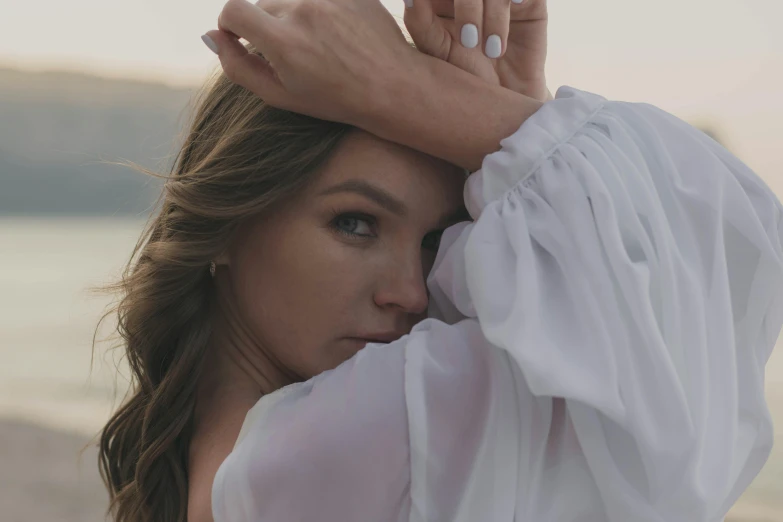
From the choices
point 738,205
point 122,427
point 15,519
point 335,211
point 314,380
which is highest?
point 738,205

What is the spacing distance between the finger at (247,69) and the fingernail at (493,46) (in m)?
0.28

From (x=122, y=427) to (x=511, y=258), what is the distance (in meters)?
0.83

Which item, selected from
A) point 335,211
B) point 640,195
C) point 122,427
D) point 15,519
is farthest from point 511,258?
point 15,519

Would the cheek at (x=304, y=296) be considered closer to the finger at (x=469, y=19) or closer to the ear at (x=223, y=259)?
the ear at (x=223, y=259)

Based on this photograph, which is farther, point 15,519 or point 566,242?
point 15,519

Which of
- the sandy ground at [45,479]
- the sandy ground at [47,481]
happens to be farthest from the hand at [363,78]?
the sandy ground at [45,479]

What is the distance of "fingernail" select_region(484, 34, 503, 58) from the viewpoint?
48.1 inches

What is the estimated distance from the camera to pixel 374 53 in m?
1.19

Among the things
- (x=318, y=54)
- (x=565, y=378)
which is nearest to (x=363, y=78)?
(x=318, y=54)

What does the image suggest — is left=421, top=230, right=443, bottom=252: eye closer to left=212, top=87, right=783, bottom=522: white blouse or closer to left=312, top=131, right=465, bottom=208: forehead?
left=312, top=131, right=465, bottom=208: forehead

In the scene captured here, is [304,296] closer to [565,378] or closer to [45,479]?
[565,378]

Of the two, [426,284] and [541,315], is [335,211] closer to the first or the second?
[426,284]

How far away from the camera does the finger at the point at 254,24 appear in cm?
115

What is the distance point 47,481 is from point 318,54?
171 inches
